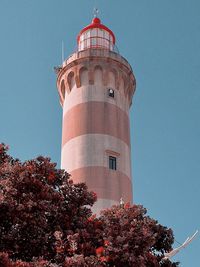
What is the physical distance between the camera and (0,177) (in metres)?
12.0

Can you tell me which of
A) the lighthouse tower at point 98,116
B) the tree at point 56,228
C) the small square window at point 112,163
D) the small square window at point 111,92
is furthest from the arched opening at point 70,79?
the tree at point 56,228

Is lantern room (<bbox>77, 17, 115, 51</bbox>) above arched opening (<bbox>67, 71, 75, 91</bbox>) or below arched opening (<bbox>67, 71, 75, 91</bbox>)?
above

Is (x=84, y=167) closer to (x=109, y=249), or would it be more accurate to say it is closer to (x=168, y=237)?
(x=168, y=237)

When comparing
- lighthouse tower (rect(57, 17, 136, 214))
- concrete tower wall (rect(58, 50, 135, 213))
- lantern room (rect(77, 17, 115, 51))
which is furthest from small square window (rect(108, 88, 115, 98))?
lantern room (rect(77, 17, 115, 51))

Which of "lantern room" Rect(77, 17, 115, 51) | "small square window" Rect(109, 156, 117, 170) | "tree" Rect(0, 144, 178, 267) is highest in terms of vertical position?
"lantern room" Rect(77, 17, 115, 51)

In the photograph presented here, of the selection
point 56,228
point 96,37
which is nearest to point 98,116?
point 96,37

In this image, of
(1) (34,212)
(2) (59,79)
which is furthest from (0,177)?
(2) (59,79)

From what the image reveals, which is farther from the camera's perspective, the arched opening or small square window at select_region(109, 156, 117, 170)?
the arched opening

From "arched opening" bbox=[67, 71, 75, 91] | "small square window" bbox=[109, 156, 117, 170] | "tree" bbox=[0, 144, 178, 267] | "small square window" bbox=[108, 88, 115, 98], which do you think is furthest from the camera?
"arched opening" bbox=[67, 71, 75, 91]

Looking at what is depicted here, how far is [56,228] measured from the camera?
1191cm

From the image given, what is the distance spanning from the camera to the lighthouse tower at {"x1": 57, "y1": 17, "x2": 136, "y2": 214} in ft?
83.5

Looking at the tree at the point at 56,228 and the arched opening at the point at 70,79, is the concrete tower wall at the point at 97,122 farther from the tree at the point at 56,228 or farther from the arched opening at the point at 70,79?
the tree at the point at 56,228

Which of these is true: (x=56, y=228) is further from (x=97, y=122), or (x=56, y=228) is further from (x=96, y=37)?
(x=96, y=37)

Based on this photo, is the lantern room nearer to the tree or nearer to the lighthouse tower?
the lighthouse tower
